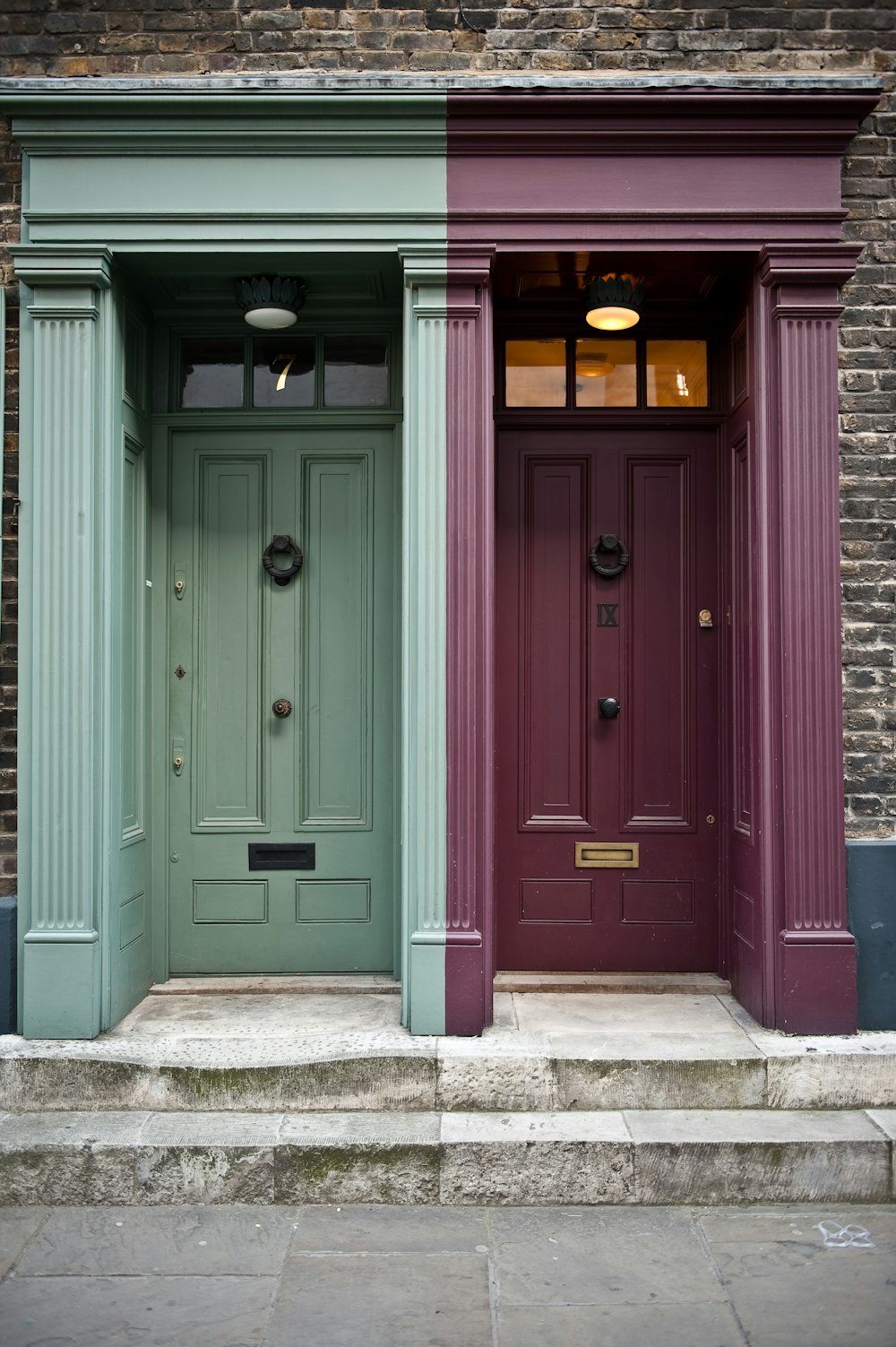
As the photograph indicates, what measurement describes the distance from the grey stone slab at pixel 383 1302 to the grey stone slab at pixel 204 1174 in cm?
45

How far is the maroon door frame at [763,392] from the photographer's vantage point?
4.68 m

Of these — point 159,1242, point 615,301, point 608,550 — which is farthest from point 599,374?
point 159,1242

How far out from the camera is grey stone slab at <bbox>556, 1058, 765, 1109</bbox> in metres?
4.38

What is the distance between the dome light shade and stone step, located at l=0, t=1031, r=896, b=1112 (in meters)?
3.31

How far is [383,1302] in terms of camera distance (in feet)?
11.2

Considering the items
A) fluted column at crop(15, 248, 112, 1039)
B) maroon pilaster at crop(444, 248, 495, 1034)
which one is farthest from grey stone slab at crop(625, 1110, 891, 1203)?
fluted column at crop(15, 248, 112, 1039)

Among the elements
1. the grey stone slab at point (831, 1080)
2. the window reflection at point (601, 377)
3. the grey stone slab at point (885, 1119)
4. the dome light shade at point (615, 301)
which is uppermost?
the dome light shade at point (615, 301)

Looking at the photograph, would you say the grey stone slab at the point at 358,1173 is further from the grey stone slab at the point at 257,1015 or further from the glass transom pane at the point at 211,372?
the glass transom pane at the point at 211,372

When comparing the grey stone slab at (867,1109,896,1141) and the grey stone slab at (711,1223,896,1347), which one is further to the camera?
the grey stone slab at (867,1109,896,1141)

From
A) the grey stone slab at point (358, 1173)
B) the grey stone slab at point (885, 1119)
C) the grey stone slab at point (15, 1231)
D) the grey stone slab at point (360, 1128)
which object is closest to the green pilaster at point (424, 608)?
the grey stone slab at point (360, 1128)

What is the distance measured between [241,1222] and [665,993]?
225 cm

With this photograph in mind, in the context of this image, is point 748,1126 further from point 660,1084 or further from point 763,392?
point 763,392

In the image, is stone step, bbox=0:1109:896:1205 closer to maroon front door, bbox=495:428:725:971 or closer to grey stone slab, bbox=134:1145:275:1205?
grey stone slab, bbox=134:1145:275:1205

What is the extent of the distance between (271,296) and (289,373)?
0.50 m
